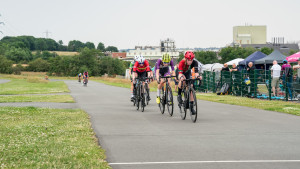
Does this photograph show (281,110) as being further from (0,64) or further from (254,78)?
(0,64)

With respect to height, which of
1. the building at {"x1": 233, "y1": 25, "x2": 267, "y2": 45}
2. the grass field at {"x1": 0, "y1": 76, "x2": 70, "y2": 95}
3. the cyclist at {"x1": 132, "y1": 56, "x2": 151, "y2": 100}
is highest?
the building at {"x1": 233, "y1": 25, "x2": 267, "y2": 45}

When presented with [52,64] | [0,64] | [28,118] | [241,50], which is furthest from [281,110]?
[52,64]

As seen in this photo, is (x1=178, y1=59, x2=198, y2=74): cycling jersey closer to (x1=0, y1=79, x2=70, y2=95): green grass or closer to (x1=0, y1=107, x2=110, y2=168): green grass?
(x1=0, y1=107, x2=110, y2=168): green grass

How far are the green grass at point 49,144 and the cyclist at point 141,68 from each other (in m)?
4.66

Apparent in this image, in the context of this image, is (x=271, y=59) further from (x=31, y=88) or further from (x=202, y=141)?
(x=31, y=88)

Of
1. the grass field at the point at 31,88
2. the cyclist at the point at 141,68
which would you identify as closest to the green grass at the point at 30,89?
the grass field at the point at 31,88

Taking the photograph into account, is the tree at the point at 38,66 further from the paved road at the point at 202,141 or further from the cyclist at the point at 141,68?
the paved road at the point at 202,141

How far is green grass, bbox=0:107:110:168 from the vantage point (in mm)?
6121

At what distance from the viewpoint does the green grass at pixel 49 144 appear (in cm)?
612

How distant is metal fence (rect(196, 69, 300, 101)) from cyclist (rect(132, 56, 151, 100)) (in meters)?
6.32

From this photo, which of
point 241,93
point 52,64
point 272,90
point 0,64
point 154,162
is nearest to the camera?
point 154,162

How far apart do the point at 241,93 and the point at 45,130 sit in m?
16.1

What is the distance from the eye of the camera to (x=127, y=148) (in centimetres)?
756

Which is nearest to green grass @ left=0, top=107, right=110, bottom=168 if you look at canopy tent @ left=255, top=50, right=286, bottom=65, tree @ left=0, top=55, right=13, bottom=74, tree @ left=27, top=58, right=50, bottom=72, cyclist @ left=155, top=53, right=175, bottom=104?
cyclist @ left=155, top=53, right=175, bottom=104
